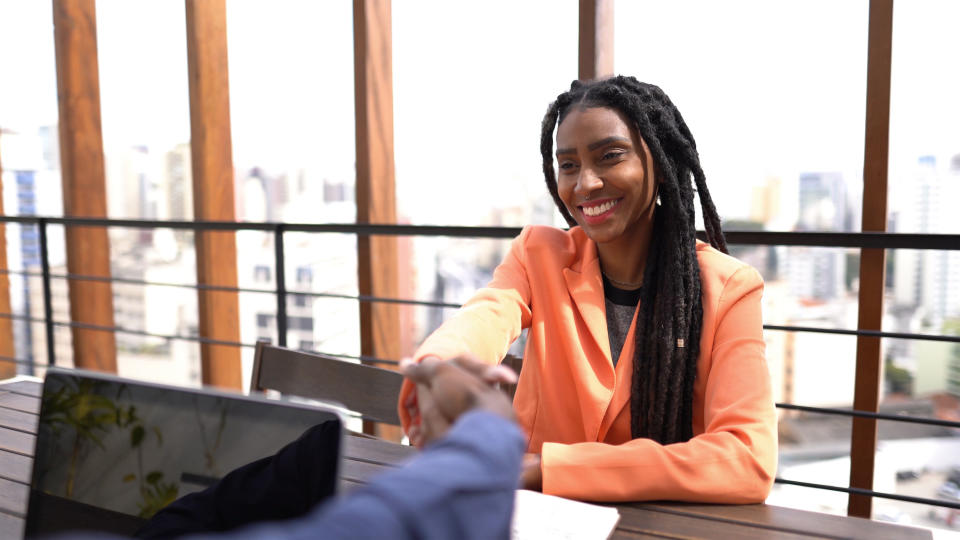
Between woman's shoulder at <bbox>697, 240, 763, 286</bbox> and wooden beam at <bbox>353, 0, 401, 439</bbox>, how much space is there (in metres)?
1.82

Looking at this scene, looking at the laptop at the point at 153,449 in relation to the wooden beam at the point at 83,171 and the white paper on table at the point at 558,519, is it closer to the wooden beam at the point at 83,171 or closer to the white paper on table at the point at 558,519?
the white paper on table at the point at 558,519

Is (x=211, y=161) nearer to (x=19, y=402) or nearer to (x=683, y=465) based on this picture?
(x=19, y=402)

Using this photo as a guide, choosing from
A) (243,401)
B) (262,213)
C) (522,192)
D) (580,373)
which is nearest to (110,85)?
(262,213)

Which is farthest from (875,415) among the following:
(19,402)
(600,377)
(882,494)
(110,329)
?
(110,329)

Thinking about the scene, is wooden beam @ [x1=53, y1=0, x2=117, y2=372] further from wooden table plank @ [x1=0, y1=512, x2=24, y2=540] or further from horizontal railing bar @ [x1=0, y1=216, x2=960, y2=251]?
wooden table plank @ [x1=0, y1=512, x2=24, y2=540]

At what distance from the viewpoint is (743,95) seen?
7.56 feet

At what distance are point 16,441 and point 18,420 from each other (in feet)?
0.47

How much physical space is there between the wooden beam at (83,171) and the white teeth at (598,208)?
126 inches

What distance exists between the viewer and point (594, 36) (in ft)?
7.95

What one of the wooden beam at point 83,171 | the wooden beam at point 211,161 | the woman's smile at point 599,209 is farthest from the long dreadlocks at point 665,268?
the wooden beam at point 83,171

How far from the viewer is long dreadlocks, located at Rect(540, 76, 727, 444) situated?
124 centimetres

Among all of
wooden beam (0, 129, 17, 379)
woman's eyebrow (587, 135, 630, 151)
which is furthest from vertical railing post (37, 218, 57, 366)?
woman's eyebrow (587, 135, 630, 151)

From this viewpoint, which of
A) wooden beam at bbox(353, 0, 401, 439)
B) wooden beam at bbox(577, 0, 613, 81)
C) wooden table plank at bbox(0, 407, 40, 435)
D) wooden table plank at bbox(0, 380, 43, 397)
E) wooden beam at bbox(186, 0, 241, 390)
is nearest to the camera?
wooden table plank at bbox(0, 407, 40, 435)

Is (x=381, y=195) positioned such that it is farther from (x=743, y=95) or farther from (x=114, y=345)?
(x=114, y=345)
